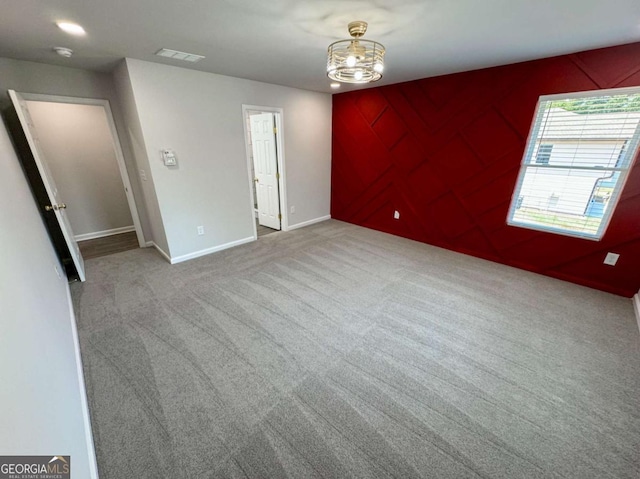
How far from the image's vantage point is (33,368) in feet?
3.30

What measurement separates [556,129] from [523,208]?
36.7 inches

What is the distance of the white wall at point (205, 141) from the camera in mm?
2996

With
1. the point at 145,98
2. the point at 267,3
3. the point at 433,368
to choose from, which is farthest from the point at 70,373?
the point at 145,98

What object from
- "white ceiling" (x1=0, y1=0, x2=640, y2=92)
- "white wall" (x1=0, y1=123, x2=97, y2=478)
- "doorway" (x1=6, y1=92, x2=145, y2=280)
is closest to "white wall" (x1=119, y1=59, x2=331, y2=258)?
"white ceiling" (x1=0, y1=0, x2=640, y2=92)

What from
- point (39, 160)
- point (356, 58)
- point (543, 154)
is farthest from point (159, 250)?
point (543, 154)

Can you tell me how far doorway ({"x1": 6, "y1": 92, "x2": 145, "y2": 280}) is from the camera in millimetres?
3928

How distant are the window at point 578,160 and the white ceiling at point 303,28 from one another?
1.77 feet

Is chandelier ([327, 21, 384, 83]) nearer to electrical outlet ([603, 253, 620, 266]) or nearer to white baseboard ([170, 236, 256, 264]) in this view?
white baseboard ([170, 236, 256, 264])

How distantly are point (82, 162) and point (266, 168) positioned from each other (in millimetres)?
3010

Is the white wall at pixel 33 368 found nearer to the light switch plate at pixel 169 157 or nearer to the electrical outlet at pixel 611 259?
the light switch plate at pixel 169 157

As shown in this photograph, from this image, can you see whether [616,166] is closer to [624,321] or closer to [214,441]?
[624,321]

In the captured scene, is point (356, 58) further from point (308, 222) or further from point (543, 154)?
point (308, 222)

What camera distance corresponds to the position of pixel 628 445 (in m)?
1.43

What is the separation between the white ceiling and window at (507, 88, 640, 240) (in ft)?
1.77
